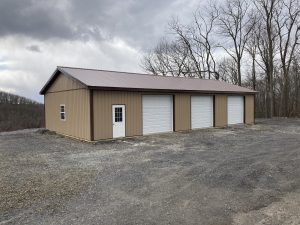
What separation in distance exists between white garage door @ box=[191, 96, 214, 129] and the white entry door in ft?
17.6

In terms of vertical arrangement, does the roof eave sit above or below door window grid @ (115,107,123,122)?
above

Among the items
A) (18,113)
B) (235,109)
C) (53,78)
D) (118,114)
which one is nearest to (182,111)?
(118,114)

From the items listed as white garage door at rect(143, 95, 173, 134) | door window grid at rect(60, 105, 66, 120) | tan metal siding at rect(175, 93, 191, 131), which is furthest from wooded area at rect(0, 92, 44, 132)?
tan metal siding at rect(175, 93, 191, 131)

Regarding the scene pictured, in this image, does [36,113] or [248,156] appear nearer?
[248,156]

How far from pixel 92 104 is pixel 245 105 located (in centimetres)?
1321

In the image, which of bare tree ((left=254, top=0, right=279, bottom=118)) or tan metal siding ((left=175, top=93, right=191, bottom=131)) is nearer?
tan metal siding ((left=175, top=93, right=191, bottom=131))

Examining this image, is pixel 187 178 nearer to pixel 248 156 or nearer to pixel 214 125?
pixel 248 156

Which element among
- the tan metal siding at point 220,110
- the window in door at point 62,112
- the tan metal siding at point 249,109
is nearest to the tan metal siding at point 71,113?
the window in door at point 62,112

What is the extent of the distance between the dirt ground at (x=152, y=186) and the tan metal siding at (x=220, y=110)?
8346 millimetres

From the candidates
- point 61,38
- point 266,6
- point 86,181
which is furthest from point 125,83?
point 266,6

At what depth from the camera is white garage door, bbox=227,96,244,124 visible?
20.7 meters

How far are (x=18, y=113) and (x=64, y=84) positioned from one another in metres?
33.2

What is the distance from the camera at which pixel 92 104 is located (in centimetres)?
1308

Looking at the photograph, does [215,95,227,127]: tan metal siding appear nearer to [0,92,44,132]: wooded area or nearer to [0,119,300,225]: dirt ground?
[0,119,300,225]: dirt ground
